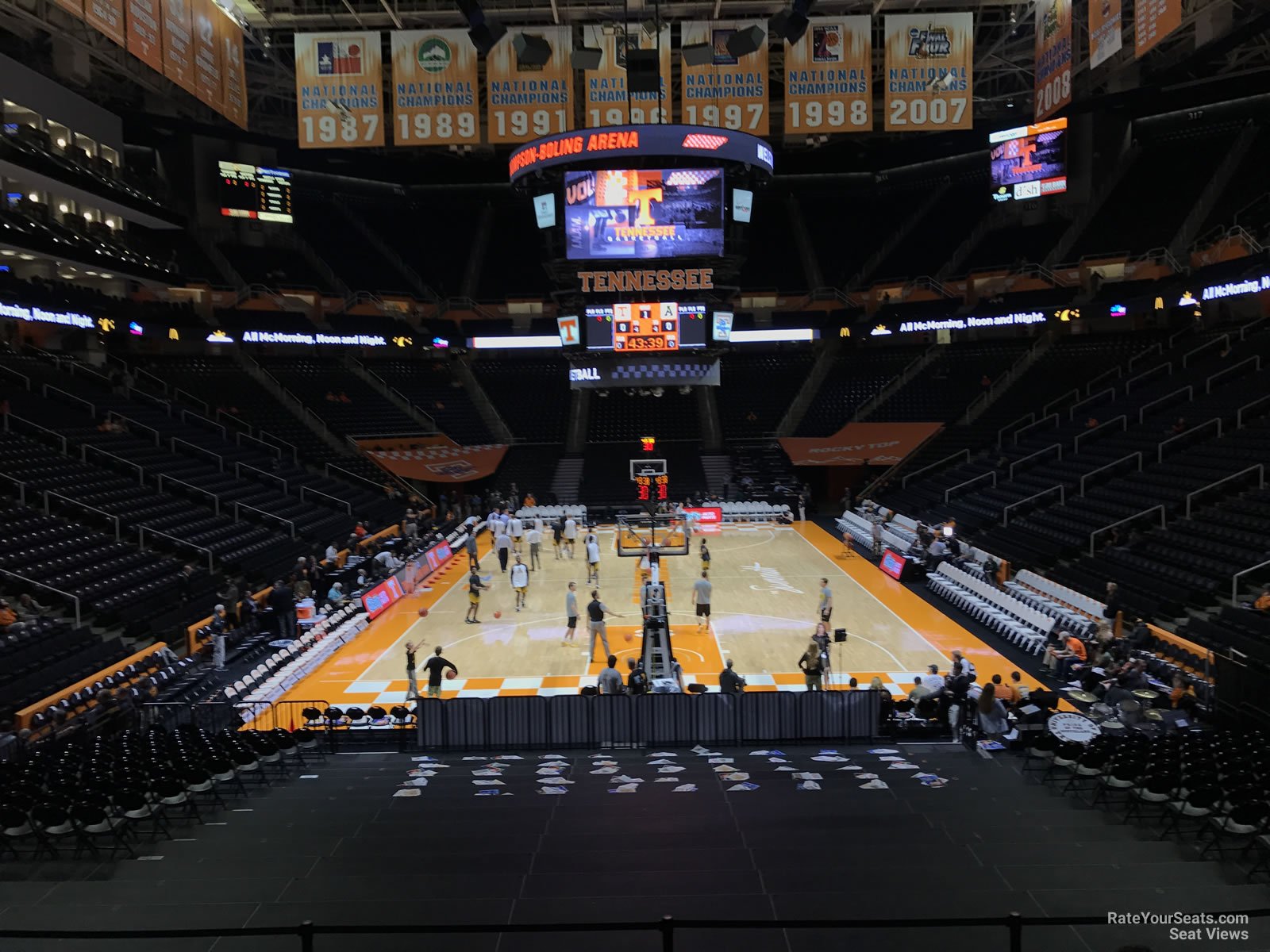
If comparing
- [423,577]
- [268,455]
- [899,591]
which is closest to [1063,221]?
[899,591]

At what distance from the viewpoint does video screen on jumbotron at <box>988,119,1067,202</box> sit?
32906mm

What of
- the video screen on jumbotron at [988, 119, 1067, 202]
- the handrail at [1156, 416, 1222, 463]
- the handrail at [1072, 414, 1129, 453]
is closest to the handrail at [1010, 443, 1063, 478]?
the handrail at [1072, 414, 1129, 453]

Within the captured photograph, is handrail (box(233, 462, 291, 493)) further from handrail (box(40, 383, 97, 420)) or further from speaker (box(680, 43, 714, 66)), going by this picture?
speaker (box(680, 43, 714, 66))

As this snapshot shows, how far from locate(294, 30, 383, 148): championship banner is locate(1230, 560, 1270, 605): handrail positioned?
20361 millimetres

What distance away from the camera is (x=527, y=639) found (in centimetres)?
1862

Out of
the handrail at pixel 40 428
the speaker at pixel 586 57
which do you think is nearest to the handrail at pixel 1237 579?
the speaker at pixel 586 57

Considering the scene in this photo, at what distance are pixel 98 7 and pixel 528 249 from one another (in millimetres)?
31918

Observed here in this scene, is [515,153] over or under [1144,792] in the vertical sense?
over

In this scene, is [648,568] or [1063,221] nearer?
[648,568]

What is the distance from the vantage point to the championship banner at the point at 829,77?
21078 millimetres

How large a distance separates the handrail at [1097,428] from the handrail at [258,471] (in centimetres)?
2542

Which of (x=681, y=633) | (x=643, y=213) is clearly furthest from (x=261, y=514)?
(x=643, y=213)

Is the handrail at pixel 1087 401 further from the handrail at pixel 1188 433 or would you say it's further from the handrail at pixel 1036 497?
the handrail at pixel 1188 433

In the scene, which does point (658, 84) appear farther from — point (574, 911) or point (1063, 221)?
point (1063, 221)
